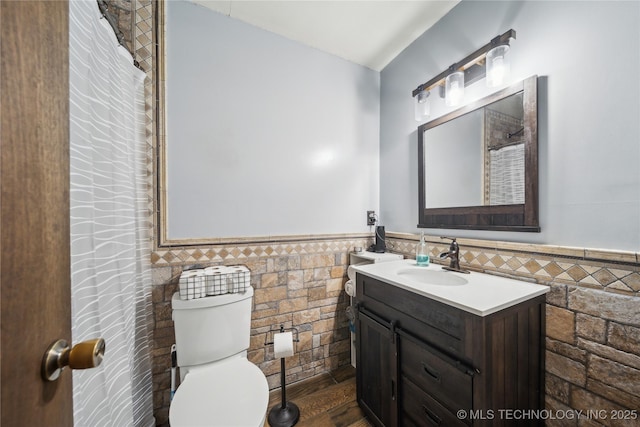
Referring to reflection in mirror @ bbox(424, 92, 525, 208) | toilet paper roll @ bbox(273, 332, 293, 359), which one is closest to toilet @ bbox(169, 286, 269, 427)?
toilet paper roll @ bbox(273, 332, 293, 359)

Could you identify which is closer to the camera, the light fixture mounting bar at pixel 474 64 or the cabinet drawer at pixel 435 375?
the cabinet drawer at pixel 435 375

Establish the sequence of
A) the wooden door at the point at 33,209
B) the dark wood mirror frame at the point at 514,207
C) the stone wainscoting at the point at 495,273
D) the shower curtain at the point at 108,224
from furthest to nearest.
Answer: the dark wood mirror frame at the point at 514,207 < the stone wainscoting at the point at 495,273 < the shower curtain at the point at 108,224 < the wooden door at the point at 33,209

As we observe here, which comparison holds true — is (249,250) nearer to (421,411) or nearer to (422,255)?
(422,255)

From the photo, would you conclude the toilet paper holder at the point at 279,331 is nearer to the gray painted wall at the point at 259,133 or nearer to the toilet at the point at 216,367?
the toilet at the point at 216,367

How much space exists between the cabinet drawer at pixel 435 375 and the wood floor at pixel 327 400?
0.63m

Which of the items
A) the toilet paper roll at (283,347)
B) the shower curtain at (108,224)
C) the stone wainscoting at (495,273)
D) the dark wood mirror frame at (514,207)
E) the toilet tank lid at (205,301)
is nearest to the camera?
the shower curtain at (108,224)

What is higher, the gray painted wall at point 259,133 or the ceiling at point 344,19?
the ceiling at point 344,19

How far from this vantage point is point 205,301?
132cm

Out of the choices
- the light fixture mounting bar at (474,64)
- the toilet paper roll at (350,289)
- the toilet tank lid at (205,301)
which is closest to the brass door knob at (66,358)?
the toilet tank lid at (205,301)

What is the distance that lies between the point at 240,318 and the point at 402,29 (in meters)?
2.29

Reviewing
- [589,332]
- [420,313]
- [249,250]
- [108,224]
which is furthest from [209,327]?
[589,332]

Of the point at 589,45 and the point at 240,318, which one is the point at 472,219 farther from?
the point at 240,318

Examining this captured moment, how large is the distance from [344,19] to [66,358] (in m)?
2.13

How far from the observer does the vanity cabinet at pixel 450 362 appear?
0.88 meters
